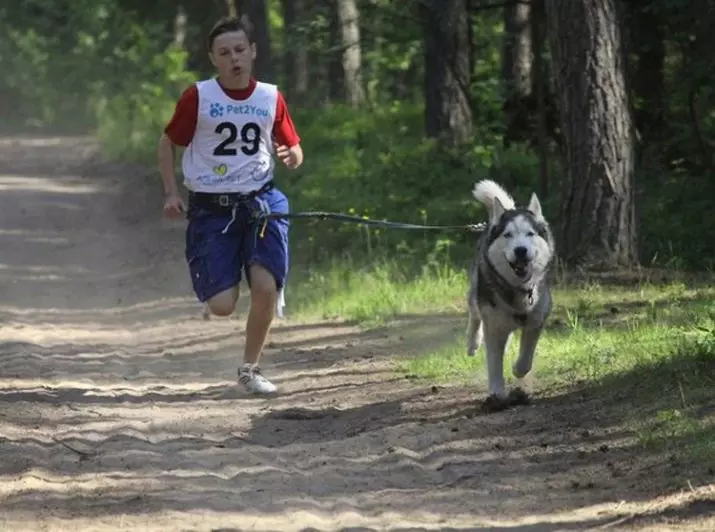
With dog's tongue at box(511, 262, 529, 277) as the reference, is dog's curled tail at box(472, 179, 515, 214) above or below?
above

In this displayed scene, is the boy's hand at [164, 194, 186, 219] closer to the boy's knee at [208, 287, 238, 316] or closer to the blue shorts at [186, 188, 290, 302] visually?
the blue shorts at [186, 188, 290, 302]

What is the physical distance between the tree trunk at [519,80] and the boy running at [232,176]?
35.9 ft

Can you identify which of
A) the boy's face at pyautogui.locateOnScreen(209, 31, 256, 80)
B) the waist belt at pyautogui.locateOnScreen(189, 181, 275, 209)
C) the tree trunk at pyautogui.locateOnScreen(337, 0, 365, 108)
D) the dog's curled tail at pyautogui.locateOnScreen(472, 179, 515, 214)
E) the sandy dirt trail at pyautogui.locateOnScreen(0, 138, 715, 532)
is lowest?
the sandy dirt trail at pyautogui.locateOnScreen(0, 138, 715, 532)

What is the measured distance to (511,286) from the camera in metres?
8.04

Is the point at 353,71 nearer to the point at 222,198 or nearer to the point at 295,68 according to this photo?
the point at 295,68

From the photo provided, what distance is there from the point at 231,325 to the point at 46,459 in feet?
19.3

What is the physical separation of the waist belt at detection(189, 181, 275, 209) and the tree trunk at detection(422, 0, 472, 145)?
35.5 ft

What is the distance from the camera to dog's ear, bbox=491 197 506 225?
26.9 ft

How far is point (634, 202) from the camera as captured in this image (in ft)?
41.7

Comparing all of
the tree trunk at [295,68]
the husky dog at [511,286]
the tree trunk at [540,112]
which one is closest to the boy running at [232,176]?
the husky dog at [511,286]

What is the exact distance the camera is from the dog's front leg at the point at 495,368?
8.08 meters

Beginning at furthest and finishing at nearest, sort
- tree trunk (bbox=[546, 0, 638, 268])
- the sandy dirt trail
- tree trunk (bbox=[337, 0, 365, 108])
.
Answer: tree trunk (bbox=[337, 0, 365, 108]) < tree trunk (bbox=[546, 0, 638, 268]) < the sandy dirt trail

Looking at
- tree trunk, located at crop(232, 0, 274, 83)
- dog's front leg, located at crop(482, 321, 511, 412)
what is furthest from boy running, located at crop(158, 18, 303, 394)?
tree trunk, located at crop(232, 0, 274, 83)

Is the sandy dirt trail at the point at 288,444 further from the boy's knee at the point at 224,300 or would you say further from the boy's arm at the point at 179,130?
the boy's arm at the point at 179,130
